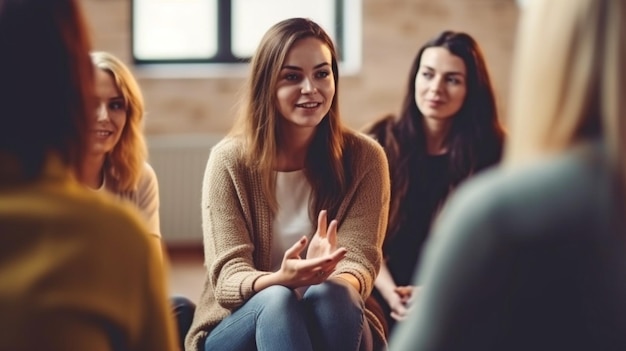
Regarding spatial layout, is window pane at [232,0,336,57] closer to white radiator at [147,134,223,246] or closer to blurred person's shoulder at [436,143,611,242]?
white radiator at [147,134,223,246]

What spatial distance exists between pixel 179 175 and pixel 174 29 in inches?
31.6

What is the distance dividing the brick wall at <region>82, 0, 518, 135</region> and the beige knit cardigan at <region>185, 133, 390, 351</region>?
9.09ft

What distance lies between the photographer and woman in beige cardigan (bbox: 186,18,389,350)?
229 centimetres

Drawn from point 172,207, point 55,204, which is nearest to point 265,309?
point 55,204

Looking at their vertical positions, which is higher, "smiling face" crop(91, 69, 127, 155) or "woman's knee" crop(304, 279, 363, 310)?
"smiling face" crop(91, 69, 127, 155)

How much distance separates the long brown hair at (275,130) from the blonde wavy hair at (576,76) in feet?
4.55

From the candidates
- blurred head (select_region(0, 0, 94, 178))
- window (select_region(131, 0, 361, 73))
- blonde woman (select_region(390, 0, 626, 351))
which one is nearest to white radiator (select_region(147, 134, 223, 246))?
window (select_region(131, 0, 361, 73))

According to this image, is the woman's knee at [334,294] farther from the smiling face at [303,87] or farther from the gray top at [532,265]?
the gray top at [532,265]

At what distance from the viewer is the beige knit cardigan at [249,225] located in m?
2.34

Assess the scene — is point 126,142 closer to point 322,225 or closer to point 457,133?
point 322,225

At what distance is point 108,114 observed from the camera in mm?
2520

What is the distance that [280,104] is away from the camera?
245 cm

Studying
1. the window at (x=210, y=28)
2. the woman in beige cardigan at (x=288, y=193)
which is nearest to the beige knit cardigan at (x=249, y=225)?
the woman in beige cardigan at (x=288, y=193)

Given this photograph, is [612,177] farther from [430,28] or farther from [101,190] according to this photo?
[430,28]
